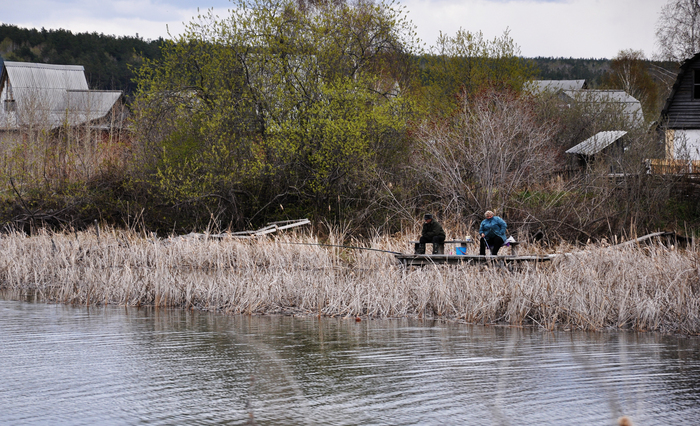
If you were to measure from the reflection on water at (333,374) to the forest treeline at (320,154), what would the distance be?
478 inches

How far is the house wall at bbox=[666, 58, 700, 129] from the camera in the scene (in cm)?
3538

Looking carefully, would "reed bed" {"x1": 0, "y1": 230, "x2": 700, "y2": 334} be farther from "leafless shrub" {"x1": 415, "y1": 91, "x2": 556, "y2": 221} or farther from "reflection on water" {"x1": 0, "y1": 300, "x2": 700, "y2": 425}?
"leafless shrub" {"x1": 415, "y1": 91, "x2": 556, "y2": 221}

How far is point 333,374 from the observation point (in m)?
8.53

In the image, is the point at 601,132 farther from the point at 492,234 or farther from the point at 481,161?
the point at 492,234

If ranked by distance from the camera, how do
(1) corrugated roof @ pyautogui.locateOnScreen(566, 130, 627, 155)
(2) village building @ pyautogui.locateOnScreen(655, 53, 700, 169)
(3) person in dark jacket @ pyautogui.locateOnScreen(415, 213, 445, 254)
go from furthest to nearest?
(2) village building @ pyautogui.locateOnScreen(655, 53, 700, 169) → (1) corrugated roof @ pyautogui.locateOnScreen(566, 130, 627, 155) → (3) person in dark jacket @ pyautogui.locateOnScreen(415, 213, 445, 254)

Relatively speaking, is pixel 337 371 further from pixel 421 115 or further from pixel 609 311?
pixel 421 115

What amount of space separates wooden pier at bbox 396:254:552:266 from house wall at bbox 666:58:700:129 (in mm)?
23545

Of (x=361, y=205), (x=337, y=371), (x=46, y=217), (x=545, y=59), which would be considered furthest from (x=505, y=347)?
(x=545, y=59)

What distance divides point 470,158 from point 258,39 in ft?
26.7

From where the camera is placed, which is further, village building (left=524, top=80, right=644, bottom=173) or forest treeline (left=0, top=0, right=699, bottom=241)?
village building (left=524, top=80, right=644, bottom=173)

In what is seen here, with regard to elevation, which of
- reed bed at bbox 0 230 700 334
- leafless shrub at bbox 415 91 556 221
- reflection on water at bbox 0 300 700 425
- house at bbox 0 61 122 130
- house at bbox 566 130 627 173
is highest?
house at bbox 0 61 122 130

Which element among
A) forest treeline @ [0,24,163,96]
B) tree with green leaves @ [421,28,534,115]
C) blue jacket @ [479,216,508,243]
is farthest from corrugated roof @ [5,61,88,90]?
blue jacket @ [479,216,508,243]

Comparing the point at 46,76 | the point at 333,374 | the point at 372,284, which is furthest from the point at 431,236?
the point at 46,76

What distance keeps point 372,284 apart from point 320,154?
11581 millimetres
